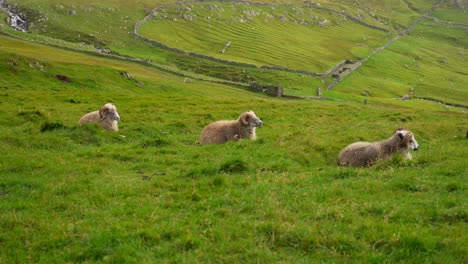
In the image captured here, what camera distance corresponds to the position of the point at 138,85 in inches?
2318

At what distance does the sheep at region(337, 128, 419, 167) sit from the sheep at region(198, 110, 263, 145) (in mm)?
5857

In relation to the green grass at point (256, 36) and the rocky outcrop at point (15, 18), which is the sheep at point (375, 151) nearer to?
the green grass at point (256, 36)

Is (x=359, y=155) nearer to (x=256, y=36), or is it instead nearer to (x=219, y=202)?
(x=219, y=202)

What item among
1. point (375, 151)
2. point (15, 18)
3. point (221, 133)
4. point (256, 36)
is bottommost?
point (221, 133)

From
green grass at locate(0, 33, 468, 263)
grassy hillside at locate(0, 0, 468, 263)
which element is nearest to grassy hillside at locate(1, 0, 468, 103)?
grassy hillside at locate(0, 0, 468, 263)

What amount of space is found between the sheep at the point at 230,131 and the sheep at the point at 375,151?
586 centimetres

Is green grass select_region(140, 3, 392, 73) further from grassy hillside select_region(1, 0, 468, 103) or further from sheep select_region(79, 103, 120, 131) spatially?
sheep select_region(79, 103, 120, 131)

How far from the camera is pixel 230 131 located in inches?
818

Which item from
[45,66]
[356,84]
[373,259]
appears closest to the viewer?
[373,259]

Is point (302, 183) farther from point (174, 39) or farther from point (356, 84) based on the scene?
point (174, 39)

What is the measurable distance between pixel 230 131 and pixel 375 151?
7482 millimetres

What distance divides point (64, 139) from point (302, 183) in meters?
11.6

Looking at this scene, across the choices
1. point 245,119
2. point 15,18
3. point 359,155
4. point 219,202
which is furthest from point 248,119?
point 15,18

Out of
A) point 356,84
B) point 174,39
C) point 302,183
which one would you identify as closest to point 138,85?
point 302,183
